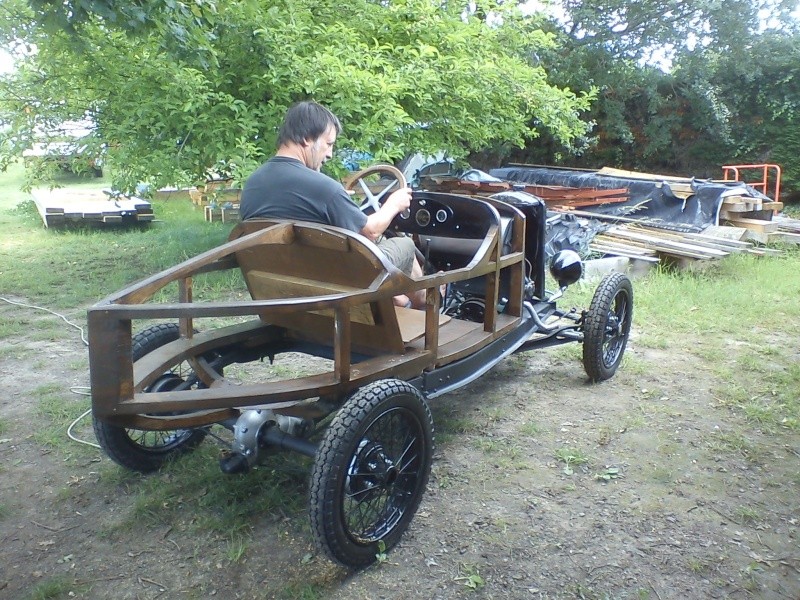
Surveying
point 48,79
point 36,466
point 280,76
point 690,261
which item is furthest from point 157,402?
point 690,261

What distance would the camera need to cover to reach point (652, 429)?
3.90 meters

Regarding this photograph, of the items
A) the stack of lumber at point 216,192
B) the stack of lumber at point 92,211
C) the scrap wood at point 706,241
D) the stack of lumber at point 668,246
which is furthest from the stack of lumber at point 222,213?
the scrap wood at point 706,241

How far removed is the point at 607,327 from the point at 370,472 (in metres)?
2.35

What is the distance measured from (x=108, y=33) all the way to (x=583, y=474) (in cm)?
582

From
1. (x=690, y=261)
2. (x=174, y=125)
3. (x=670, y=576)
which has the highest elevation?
(x=174, y=125)

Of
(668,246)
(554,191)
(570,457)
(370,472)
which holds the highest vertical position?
(554,191)

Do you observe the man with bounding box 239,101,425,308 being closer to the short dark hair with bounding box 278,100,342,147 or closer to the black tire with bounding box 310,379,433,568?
the short dark hair with bounding box 278,100,342,147

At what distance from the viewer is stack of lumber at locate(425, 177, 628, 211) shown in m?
10.1

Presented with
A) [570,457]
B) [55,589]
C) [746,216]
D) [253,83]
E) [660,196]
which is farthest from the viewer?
[660,196]

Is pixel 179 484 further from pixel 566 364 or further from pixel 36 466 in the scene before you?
pixel 566 364

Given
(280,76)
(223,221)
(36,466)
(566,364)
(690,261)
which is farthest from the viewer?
(223,221)

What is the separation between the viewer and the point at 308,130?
3.23 meters

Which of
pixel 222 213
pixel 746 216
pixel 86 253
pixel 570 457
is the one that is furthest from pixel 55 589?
pixel 746 216

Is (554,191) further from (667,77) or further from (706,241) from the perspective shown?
(667,77)
